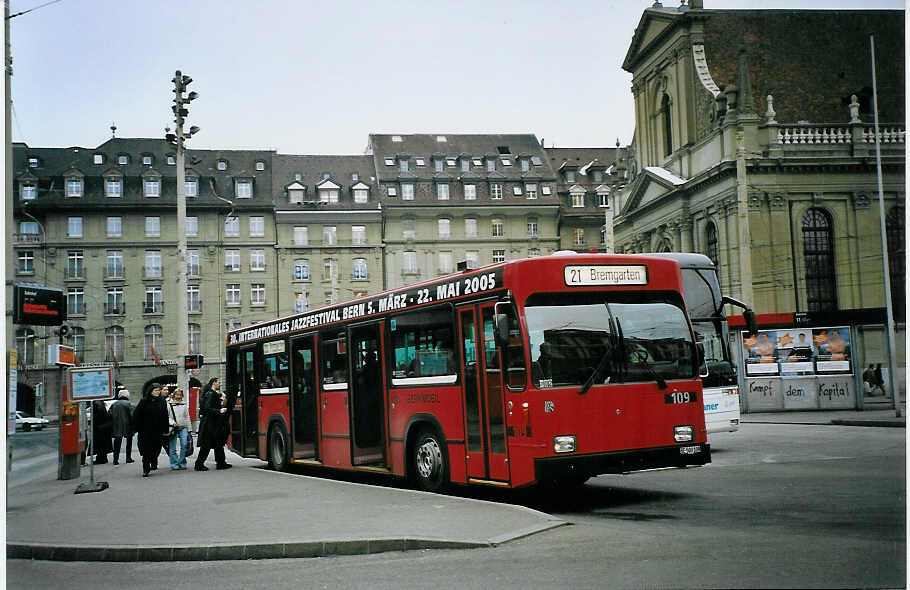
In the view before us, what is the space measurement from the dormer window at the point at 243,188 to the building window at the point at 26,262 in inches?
202

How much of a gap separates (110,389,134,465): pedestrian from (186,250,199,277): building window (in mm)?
7788

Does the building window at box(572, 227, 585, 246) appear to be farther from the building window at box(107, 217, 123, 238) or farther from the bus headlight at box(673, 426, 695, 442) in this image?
the building window at box(107, 217, 123, 238)

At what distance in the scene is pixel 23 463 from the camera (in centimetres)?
2058

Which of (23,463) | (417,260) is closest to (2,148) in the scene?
(417,260)

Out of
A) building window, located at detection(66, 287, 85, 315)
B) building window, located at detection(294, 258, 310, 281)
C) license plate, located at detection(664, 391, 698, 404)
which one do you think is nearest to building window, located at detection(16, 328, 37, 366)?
building window, located at detection(66, 287, 85, 315)

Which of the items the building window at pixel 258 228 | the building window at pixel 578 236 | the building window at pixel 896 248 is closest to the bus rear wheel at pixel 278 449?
the building window at pixel 258 228

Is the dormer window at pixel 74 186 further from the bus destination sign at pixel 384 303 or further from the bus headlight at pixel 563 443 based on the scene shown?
the bus headlight at pixel 563 443

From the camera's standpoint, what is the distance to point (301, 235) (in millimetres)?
17109

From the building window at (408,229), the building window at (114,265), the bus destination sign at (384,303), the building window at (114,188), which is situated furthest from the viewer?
the building window at (408,229)

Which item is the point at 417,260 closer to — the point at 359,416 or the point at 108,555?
the point at 359,416

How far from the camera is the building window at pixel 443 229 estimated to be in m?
21.0

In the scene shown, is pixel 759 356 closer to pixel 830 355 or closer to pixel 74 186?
pixel 830 355

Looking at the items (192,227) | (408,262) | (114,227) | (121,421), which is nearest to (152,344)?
(192,227)

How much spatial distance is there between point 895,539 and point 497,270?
4.67m
